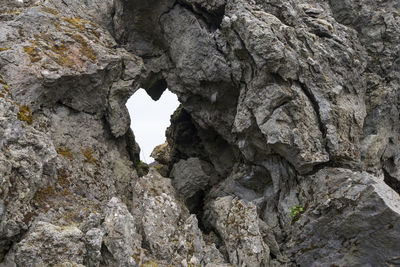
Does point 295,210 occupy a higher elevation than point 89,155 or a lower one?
higher

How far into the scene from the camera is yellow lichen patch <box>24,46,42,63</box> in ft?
51.4

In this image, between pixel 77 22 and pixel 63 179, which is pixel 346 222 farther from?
pixel 77 22

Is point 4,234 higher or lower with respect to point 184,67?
lower

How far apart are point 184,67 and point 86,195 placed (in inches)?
360

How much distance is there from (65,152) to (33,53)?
5.01 metres

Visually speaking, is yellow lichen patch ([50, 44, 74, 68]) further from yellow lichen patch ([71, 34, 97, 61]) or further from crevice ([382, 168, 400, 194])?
crevice ([382, 168, 400, 194])

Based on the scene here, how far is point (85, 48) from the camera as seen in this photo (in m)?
17.7

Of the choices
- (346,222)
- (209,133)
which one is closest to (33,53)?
(209,133)

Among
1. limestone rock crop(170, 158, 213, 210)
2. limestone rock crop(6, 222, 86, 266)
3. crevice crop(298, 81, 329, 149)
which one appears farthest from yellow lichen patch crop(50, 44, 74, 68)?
crevice crop(298, 81, 329, 149)

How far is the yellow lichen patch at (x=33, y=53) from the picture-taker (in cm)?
1566

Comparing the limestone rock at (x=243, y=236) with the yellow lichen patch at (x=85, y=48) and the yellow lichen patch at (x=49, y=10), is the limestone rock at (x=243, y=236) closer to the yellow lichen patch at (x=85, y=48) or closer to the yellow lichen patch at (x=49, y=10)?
the yellow lichen patch at (x=85, y=48)

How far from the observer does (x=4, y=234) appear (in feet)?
34.4

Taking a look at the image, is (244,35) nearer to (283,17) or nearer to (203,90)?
(283,17)

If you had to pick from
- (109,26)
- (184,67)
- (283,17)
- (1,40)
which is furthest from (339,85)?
(1,40)
